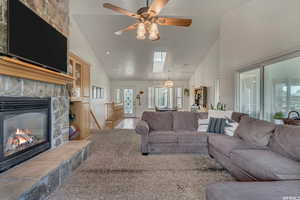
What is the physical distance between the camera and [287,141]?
2205 mm

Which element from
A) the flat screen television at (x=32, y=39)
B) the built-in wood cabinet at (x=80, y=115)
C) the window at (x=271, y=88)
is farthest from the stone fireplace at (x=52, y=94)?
the window at (x=271, y=88)

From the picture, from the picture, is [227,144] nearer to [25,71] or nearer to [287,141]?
[287,141]

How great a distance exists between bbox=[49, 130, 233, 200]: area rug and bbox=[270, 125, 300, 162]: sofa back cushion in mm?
762

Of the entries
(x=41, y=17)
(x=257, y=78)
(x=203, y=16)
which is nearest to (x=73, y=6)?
(x=41, y=17)

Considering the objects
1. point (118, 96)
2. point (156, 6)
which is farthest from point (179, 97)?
point (156, 6)

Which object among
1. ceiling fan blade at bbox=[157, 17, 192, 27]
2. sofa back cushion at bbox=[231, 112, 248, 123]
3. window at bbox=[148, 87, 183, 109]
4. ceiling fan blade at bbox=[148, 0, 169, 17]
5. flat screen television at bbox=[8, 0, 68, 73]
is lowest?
sofa back cushion at bbox=[231, 112, 248, 123]

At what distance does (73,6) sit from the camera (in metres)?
4.18

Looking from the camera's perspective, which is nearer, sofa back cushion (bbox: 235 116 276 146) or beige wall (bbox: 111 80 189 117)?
sofa back cushion (bbox: 235 116 276 146)

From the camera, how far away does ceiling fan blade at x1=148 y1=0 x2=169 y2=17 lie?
2.34 metres

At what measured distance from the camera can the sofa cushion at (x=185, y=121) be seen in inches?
158

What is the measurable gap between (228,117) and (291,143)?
152 cm

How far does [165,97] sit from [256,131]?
A: 29.3 ft

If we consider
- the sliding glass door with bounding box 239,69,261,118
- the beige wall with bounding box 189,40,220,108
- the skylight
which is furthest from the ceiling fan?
the skylight

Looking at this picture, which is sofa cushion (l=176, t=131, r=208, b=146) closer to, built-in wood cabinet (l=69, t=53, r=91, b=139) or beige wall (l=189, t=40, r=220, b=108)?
built-in wood cabinet (l=69, t=53, r=91, b=139)
